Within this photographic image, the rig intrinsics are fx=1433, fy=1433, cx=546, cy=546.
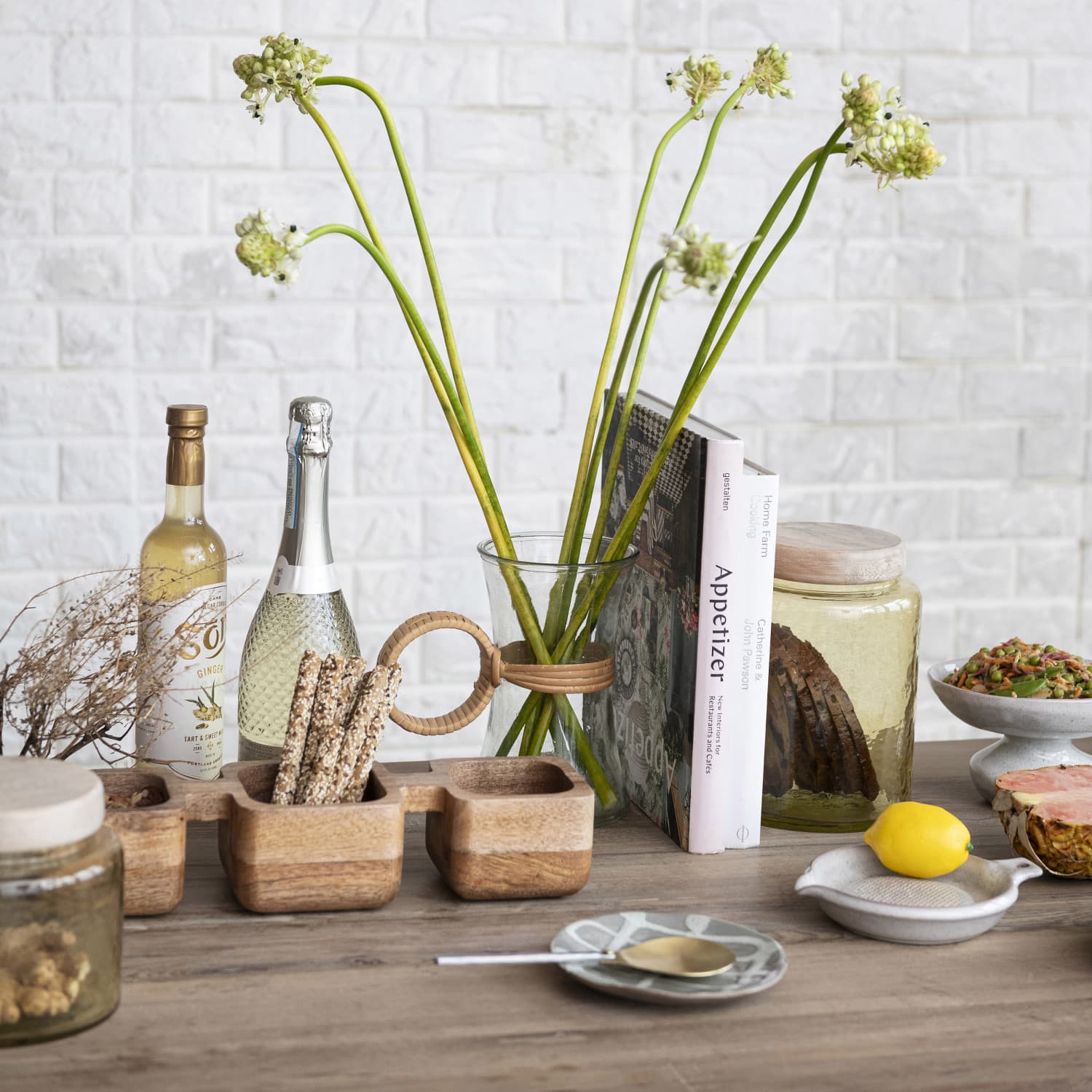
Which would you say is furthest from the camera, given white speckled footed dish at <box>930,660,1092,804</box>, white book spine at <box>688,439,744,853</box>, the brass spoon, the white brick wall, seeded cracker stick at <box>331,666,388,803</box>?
the white brick wall

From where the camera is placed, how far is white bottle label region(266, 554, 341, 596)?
1136mm

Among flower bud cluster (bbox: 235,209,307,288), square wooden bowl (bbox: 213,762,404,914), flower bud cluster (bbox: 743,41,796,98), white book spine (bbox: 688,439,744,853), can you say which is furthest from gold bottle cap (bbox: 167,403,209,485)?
flower bud cluster (bbox: 743,41,796,98)

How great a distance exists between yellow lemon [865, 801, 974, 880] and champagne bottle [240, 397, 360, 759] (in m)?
0.44

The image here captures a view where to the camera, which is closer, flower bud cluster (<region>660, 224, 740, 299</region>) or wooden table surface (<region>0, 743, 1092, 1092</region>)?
wooden table surface (<region>0, 743, 1092, 1092</region>)

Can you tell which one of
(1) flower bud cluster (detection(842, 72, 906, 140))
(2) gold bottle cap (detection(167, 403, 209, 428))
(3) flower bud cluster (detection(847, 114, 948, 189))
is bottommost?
(2) gold bottle cap (detection(167, 403, 209, 428))

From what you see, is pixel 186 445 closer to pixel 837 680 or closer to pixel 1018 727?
pixel 837 680

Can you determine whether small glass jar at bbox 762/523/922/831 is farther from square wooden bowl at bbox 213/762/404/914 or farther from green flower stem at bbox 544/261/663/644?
square wooden bowl at bbox 213/762/404/914

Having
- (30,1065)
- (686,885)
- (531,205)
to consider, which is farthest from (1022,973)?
(531,205)

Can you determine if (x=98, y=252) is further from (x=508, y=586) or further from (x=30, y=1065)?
(x=30, y=1065)

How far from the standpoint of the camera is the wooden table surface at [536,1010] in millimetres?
799

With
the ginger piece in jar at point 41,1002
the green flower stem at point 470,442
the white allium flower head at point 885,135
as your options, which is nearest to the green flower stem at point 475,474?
the green flower stem at point 470,442

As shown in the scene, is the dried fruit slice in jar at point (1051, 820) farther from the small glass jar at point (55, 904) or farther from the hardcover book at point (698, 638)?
the small glass jar at point (55, 904)

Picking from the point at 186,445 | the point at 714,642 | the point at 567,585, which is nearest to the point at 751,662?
the point at 714,642

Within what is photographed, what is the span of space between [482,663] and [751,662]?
21 centimetres
